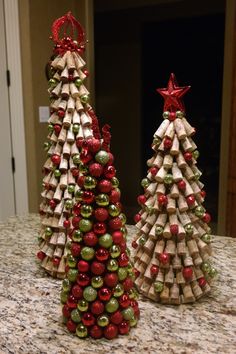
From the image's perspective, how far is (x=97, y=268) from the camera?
71 cm

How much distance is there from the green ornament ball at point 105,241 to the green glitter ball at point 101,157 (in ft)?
0.43

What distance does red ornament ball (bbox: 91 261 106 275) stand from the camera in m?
0.71

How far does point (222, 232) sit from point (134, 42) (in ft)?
8.20

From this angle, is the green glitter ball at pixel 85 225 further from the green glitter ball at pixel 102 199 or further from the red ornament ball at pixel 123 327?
the red ornament ball at pixel 123 327

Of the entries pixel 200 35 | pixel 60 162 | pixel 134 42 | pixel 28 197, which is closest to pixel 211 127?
pixel 200 35

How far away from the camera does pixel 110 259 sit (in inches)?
28.5

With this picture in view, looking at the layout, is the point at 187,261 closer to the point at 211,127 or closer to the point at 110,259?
the point at 110,259

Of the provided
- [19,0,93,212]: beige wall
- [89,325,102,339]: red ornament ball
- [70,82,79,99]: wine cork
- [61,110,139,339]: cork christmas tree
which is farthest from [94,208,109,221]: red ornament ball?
[19,0,93,212]: beige wall

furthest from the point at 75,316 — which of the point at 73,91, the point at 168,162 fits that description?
the point at 73,91

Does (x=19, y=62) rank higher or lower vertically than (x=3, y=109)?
higher

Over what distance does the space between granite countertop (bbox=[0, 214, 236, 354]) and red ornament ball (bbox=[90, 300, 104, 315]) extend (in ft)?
0.19

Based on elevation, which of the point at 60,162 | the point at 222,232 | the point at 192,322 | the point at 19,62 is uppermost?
the point at 19,62

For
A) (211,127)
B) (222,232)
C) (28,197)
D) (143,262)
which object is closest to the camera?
(143,262)

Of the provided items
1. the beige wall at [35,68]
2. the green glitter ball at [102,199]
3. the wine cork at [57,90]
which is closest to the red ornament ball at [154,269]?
the green glitter ball at [102,199]
